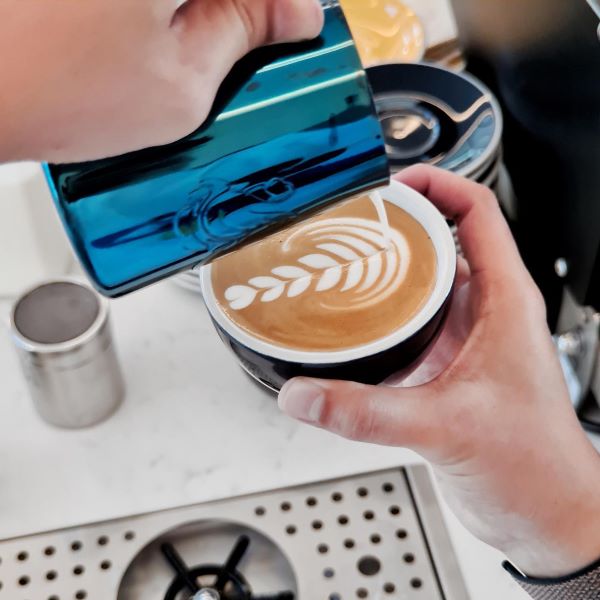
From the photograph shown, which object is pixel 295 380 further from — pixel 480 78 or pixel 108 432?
pixel 480 78

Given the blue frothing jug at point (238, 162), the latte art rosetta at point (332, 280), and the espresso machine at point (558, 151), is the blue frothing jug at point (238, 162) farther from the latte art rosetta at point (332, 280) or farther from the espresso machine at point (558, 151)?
the espresso machine at point (558, 151)

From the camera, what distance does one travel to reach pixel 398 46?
0.94 m

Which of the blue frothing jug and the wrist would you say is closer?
the blue frothing jug

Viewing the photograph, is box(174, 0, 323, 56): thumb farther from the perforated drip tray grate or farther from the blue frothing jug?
the perforated drip tray grate

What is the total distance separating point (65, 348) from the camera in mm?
640

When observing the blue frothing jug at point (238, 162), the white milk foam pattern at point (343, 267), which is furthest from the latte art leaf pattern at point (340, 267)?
the blue frothing jug at point (238, 162)

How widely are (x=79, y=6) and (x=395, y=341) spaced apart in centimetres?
23

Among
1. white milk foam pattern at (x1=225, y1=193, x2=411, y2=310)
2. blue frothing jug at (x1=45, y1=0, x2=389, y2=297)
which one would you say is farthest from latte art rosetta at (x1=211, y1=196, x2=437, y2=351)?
blue frothing jug at (x1=45, y1=0, x2=389, y2=297)

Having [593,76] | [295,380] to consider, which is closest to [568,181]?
[593,76]

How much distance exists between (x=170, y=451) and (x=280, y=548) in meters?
0.13

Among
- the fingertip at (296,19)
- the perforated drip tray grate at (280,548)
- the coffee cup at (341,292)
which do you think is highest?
the fingertip at (296,19)

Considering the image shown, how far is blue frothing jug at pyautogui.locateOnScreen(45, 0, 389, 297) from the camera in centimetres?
38

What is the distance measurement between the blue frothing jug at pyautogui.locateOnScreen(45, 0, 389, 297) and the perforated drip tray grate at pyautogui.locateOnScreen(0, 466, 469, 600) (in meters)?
0.28

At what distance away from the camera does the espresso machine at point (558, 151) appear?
0.64 meters
